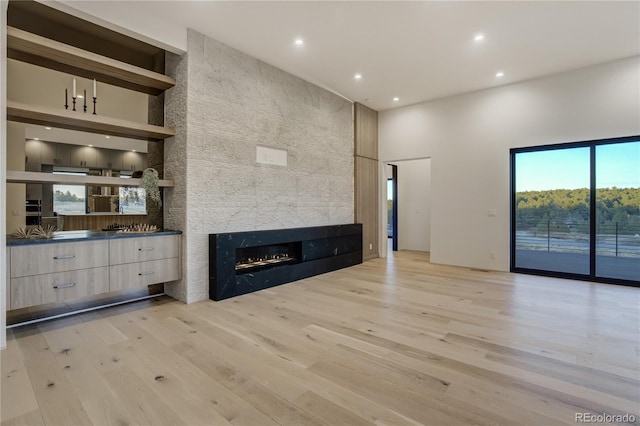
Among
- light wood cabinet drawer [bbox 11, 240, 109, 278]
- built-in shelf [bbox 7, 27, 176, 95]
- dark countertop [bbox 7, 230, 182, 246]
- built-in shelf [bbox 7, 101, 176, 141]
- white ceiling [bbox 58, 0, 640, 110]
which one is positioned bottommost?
light wood cabinet drawer [bbox 11, 240, 109, 278]

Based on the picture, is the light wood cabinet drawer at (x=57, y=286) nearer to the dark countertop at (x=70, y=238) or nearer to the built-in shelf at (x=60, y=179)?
the dark countertop at (x=70, y=238)

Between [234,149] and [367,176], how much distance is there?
3523 millimetres

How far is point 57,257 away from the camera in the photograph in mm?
2959

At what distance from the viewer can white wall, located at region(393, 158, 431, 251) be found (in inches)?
323

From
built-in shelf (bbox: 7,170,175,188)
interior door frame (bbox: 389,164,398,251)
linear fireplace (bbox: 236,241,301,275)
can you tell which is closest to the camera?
built-in shelf (bbox: 7,170,175,188)

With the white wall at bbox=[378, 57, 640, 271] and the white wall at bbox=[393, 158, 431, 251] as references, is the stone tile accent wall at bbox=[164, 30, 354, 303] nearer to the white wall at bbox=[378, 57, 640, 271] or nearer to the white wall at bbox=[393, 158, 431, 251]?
the white wall at bbox=[378, 57, 640, 271]

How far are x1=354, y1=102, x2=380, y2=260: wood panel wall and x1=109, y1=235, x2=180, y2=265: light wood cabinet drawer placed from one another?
385cm

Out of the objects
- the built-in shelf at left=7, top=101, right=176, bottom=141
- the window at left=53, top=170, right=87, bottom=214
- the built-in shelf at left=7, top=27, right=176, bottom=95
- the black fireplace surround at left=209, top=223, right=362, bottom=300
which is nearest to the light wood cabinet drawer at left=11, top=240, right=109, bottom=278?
the black fireplace surround at left=209, top=223, right=362, bottom=300

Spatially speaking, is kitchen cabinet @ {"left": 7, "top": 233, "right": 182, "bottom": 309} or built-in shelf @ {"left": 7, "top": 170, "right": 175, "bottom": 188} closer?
kitchen cabinet @ {"left": 7, "top": 233, "right": 182, "bottom": 309}

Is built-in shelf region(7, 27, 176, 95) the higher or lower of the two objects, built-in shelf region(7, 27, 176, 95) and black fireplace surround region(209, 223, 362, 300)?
the higher

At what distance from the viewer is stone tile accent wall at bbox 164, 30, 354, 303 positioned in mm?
3830

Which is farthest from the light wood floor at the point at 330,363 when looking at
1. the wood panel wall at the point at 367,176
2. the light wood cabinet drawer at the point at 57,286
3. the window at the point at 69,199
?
the window at the point at 69,199

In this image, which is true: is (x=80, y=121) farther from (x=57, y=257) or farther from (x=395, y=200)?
(x=395, y=200)

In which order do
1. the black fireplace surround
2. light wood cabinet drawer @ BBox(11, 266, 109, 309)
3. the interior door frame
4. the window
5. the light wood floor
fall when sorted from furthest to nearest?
the interior door frame
the window
the black fireplace surround
light wood cabinet drawer @ BBox(11, 266, 109, 309)
the light wood floor
